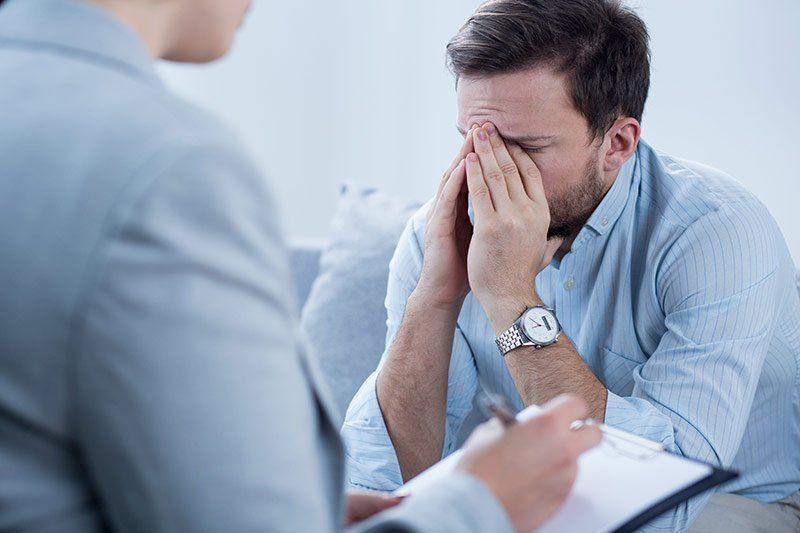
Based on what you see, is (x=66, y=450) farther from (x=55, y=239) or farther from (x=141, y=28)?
(x=141, y=28)

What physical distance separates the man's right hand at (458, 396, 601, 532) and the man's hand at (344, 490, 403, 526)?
16cm

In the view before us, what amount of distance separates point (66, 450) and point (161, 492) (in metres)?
0.09

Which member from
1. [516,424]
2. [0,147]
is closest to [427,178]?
[516,424]

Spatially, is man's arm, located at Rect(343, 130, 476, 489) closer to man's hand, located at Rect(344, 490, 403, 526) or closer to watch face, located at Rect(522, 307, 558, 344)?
watch face, located at Rect(522, 307, 558, 344)

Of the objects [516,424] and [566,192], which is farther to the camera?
[566,192]

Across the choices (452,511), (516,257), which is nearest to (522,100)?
(516,257)

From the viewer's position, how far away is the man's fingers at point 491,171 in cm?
161

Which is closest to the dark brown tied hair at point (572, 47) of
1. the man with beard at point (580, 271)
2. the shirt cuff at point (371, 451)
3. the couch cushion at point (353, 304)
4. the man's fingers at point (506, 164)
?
the man with beard at point (580, 271)

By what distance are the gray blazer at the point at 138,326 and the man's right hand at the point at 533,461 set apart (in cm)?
17

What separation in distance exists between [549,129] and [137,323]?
1192 mm

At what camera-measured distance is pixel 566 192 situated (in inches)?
66.4

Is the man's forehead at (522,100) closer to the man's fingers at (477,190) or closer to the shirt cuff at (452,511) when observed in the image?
the man's fingers at (477,190)

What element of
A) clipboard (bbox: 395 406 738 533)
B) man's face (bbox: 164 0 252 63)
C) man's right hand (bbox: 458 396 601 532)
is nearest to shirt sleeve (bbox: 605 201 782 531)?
clipboard (bbox: 395 406 738 533)

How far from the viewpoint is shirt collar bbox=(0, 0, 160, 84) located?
669 millimetres
